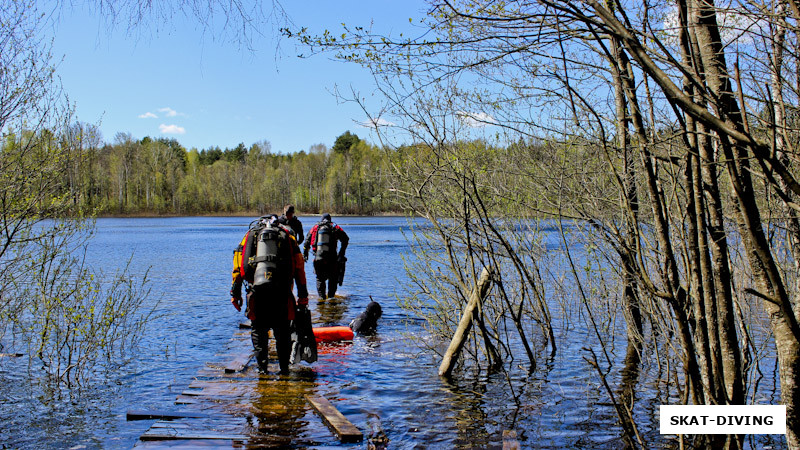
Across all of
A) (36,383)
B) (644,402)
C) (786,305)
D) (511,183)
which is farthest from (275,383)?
(786,305)

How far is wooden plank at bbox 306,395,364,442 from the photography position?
17.4 feet

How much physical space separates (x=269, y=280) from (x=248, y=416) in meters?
1.63

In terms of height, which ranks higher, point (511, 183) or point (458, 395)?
point (511, 183)

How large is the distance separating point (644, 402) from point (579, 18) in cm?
546

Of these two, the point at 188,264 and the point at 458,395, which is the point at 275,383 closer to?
the point at 458,395

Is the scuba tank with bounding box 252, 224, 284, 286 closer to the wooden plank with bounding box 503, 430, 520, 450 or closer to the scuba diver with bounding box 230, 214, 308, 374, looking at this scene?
the scuba diver with bounding box 230, 214, 308, 374

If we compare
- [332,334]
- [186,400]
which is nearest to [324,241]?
[332,334]

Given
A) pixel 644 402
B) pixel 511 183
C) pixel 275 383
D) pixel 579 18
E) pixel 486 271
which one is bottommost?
pixel 644 402

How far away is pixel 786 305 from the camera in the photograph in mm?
3363

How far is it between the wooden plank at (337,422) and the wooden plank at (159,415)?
114 centimetres

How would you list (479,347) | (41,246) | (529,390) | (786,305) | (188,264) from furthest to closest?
(188,264) < (479,347) < (41,246) < (529,390) < (786,305)

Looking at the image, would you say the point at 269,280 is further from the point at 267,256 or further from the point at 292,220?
the point at 292,220

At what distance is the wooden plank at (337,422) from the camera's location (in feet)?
17.4

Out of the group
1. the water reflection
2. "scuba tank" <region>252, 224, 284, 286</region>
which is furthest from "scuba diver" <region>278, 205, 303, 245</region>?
the water reflection
